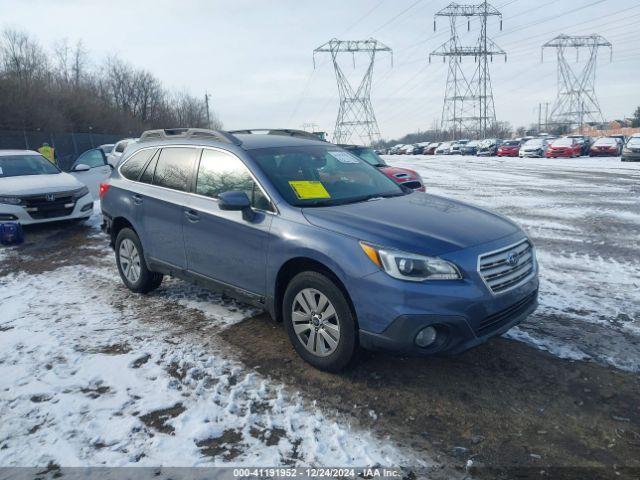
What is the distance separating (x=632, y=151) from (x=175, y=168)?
98.3ft

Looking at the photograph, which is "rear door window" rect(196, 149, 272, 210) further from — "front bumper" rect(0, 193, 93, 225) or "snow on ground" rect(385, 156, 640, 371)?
"front bumper" rect(0, 193, 93, 225)

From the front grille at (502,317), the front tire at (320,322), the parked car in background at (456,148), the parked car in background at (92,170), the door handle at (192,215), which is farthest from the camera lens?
the parked car in background at (456,148)

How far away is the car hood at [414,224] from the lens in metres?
3.44

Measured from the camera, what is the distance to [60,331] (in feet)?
15.3

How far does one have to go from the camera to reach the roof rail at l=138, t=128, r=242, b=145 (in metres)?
4.75

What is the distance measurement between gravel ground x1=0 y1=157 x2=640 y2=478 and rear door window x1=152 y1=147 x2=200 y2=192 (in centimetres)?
131

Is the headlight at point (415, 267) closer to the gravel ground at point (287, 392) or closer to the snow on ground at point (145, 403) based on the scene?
the gravel ground at point (287, 392)

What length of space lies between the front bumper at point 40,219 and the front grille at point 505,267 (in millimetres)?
8376

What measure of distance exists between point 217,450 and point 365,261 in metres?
1.50

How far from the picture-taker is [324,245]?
11.8 feet

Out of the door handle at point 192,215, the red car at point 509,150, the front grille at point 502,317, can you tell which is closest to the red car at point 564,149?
the red car at point 509,150

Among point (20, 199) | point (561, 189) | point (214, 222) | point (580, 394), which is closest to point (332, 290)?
point (214, 222)

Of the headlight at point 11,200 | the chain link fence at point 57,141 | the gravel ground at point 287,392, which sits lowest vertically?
the gravel ground at point 287,392

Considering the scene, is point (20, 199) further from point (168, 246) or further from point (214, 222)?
point (214, 222)
